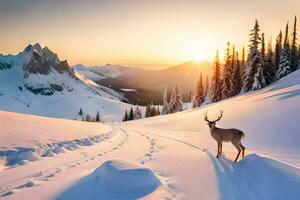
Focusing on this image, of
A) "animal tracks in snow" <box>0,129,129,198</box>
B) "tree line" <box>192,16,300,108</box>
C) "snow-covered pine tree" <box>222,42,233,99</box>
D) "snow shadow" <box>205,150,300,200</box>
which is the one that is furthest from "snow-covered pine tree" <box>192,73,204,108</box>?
"snow shadow" <box>205,150,300,200</box>

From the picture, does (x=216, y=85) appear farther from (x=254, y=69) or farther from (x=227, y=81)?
(x=254, y=69)

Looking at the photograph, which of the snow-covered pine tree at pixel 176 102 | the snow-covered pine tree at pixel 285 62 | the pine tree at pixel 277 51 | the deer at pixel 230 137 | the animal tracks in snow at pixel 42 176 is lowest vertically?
the animal tracks in snow at pixel 42 176

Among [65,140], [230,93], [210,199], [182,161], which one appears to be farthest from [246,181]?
[230,93]

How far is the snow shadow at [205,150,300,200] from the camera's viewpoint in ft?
31.9

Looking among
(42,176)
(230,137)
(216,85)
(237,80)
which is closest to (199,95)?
(216,85)

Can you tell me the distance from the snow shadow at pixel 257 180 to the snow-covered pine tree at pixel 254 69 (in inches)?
1887

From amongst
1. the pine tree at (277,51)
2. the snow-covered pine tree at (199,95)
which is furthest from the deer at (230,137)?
the snow-covered pine tree at (199,95)

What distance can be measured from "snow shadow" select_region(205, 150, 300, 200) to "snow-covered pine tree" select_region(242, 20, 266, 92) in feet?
157

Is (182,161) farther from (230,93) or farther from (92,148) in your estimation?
(230,93)

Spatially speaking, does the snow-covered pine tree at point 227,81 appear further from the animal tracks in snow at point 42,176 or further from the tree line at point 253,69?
the animal tracks in snow at point 42,176

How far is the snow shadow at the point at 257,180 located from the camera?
973 centimetres

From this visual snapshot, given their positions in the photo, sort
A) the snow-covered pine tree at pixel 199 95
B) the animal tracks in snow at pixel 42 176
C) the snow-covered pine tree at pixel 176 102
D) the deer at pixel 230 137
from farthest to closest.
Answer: the snow-covered pine tree at pixel 176 102, the snow-covered pine tree at pixel 199 95, the deer at pixel 230 137, the animal tracks in snow at pixel 42 176

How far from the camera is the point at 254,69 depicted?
60562 mm

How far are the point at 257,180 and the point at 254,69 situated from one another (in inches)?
2054
